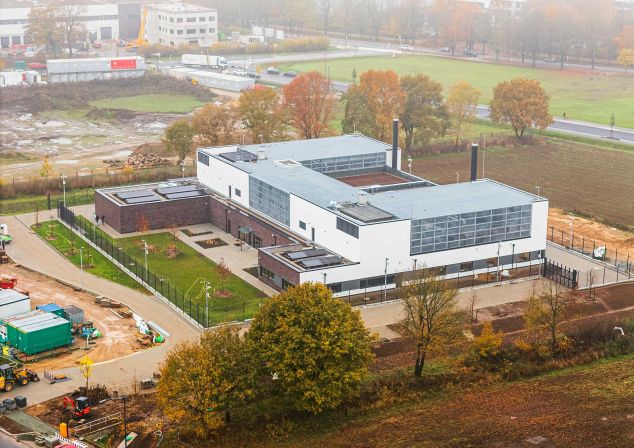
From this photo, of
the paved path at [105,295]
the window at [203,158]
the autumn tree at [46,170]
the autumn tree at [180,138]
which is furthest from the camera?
the autumn tree at [180,138]

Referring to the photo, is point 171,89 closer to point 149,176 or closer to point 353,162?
point 149,176

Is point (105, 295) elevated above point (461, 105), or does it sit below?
below

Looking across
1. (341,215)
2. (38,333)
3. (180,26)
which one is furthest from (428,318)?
(180,26)

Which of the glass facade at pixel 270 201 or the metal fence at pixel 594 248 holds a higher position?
the glass facade at pixel 270 201

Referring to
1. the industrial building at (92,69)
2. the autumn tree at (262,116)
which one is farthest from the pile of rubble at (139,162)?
the industrial building at (92,69)

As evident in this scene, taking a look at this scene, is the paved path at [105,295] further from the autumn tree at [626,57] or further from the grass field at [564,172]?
the autumn tree at [626,57]

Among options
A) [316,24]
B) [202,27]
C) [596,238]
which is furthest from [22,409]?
[316,24]

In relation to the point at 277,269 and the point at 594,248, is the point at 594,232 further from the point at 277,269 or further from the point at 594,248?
the point at 277,269
